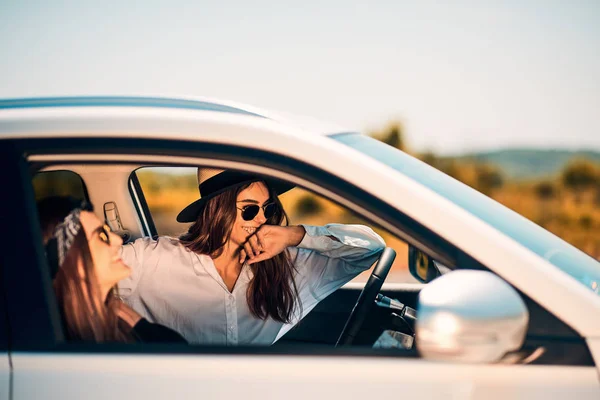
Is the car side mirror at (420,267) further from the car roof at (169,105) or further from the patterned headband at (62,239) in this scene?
the patterned headband at (62,239)

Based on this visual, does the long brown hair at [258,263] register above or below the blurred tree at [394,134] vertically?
below

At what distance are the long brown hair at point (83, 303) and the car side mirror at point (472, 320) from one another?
2.60 feet

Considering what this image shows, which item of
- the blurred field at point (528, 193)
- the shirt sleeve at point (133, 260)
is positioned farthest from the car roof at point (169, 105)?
the blurred field at point (528, 193)

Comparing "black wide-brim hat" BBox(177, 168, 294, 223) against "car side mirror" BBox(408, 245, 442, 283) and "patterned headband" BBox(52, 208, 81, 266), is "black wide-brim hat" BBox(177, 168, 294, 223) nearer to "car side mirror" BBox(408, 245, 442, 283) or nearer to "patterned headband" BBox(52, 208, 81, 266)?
"car side mirror" BBox(408, 245, 442, 283)

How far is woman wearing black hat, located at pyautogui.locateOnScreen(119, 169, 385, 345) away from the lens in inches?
101

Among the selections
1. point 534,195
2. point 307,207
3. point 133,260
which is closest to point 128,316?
point 133,260

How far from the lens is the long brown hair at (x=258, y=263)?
8.70 feet

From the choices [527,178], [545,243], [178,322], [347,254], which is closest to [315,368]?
[545,243]

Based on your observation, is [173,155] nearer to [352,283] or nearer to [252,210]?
[252,210]

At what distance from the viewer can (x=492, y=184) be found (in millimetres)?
24406

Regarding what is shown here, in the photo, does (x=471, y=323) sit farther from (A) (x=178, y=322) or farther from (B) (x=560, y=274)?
(A) (x=178, y=322)

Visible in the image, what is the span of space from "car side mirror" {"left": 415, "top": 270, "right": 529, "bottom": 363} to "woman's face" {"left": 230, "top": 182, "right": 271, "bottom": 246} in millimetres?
1335

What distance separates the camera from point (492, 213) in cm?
175

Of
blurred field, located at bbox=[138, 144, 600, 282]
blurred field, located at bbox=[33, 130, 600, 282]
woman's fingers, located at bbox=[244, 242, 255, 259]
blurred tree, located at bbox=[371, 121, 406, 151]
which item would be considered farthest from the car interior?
blurred tree, located at bbox=[371, 121, 406, 151]
